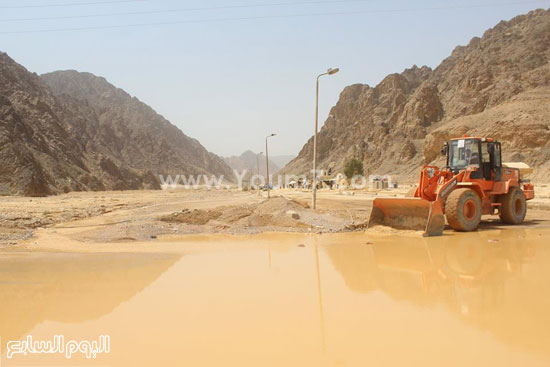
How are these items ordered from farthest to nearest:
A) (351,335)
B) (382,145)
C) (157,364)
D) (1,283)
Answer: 1. (382,145)
2. (1,283)
3. (351,335)
4. (157,364)

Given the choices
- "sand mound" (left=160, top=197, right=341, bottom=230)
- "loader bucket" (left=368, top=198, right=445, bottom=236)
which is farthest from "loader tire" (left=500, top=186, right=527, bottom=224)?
"sand mound" (left=160, top=197, right=341, bottom=230)

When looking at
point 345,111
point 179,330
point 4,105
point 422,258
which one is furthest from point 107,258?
point 345,111

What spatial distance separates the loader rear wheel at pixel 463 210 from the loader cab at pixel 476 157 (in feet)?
3.53

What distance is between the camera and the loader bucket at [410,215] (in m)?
12.8

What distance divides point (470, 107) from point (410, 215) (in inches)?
3599

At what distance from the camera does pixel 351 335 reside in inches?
182

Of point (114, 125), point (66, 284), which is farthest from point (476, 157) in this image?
point (114, 125)

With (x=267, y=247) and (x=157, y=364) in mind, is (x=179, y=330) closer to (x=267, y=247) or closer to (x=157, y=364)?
(x=157, y=364)

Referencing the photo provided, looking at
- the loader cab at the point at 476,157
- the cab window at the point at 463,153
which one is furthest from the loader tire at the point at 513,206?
the cab window at the point at 463,153

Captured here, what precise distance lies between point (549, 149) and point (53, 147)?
3082 inches

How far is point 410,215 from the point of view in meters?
13.3

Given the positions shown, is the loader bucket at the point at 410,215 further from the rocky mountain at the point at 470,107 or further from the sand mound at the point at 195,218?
the rocky mountain at the point at 470,107

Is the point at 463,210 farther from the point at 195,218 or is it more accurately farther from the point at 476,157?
the point at 195,218

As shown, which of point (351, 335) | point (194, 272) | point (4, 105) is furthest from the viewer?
point (4, 105)
